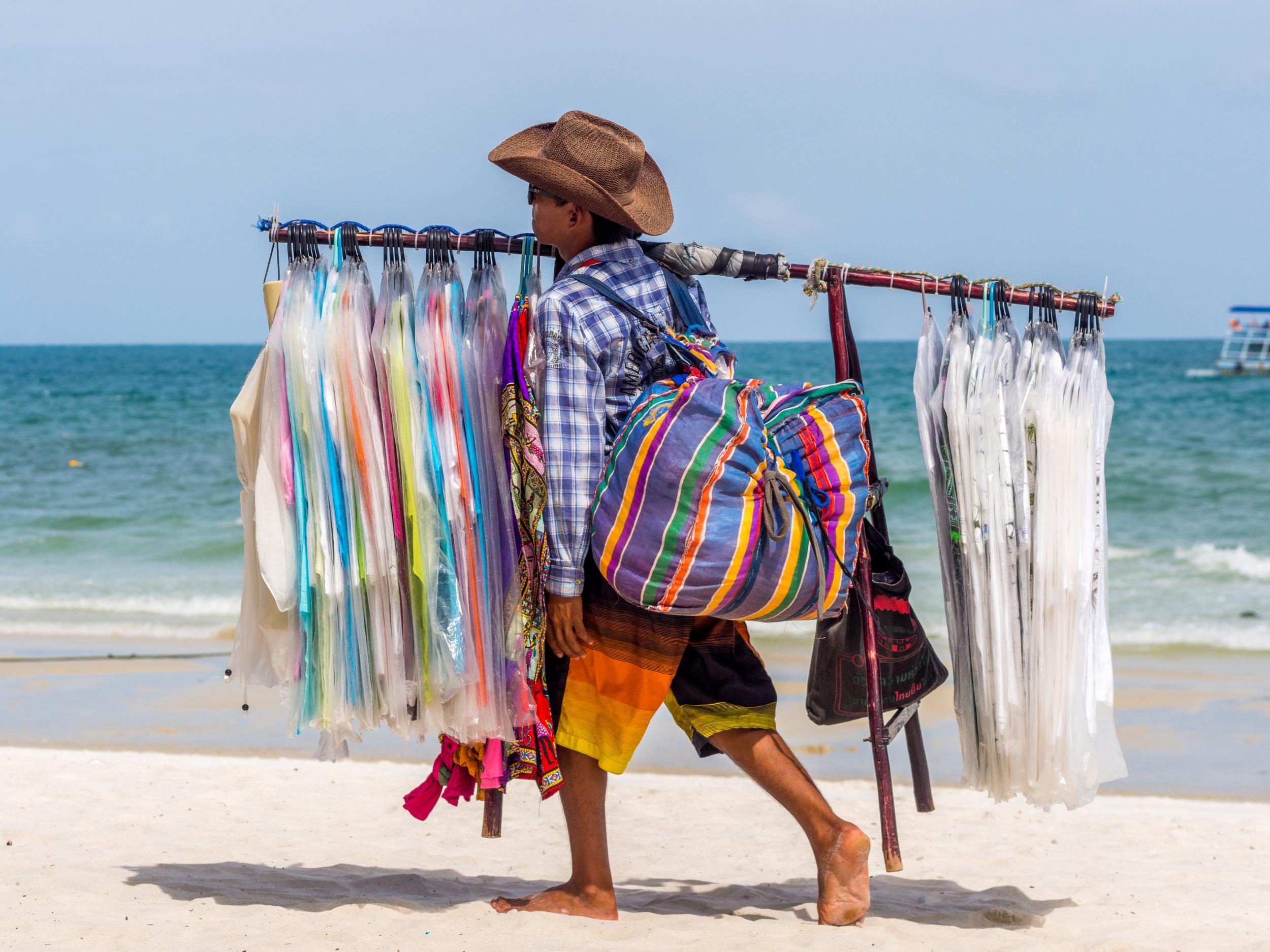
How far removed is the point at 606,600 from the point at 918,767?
915mm

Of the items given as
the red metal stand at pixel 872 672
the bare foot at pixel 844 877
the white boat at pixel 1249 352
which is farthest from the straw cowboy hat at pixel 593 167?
the white boat at pixel 1249 352

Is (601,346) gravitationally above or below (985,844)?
above

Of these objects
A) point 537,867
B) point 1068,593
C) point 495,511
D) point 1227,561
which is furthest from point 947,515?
point 1227,561

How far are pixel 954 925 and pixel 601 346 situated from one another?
161 cm

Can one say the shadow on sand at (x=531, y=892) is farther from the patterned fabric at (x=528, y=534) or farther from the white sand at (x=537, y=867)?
the patterned fabric at (x=528, y=534)

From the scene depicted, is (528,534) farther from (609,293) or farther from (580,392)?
(609,293)

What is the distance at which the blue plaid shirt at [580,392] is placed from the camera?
2.31 metres

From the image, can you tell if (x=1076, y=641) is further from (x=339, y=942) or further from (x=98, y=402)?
(x=98, y=402)

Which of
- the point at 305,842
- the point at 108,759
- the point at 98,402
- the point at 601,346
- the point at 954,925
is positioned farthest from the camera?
the point at 98,402

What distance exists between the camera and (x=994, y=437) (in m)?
2.63

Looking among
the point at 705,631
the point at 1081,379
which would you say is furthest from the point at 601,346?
Answer: the point at 1081,379

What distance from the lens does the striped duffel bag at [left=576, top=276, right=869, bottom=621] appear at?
7.35ft

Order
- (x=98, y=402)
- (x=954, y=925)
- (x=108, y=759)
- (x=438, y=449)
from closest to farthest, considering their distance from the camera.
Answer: (x=438, y=449), (x=954, y=925), (x=108, y=759), (x=98, y=402)

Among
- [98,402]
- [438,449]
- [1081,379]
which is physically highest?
[1081,379]
